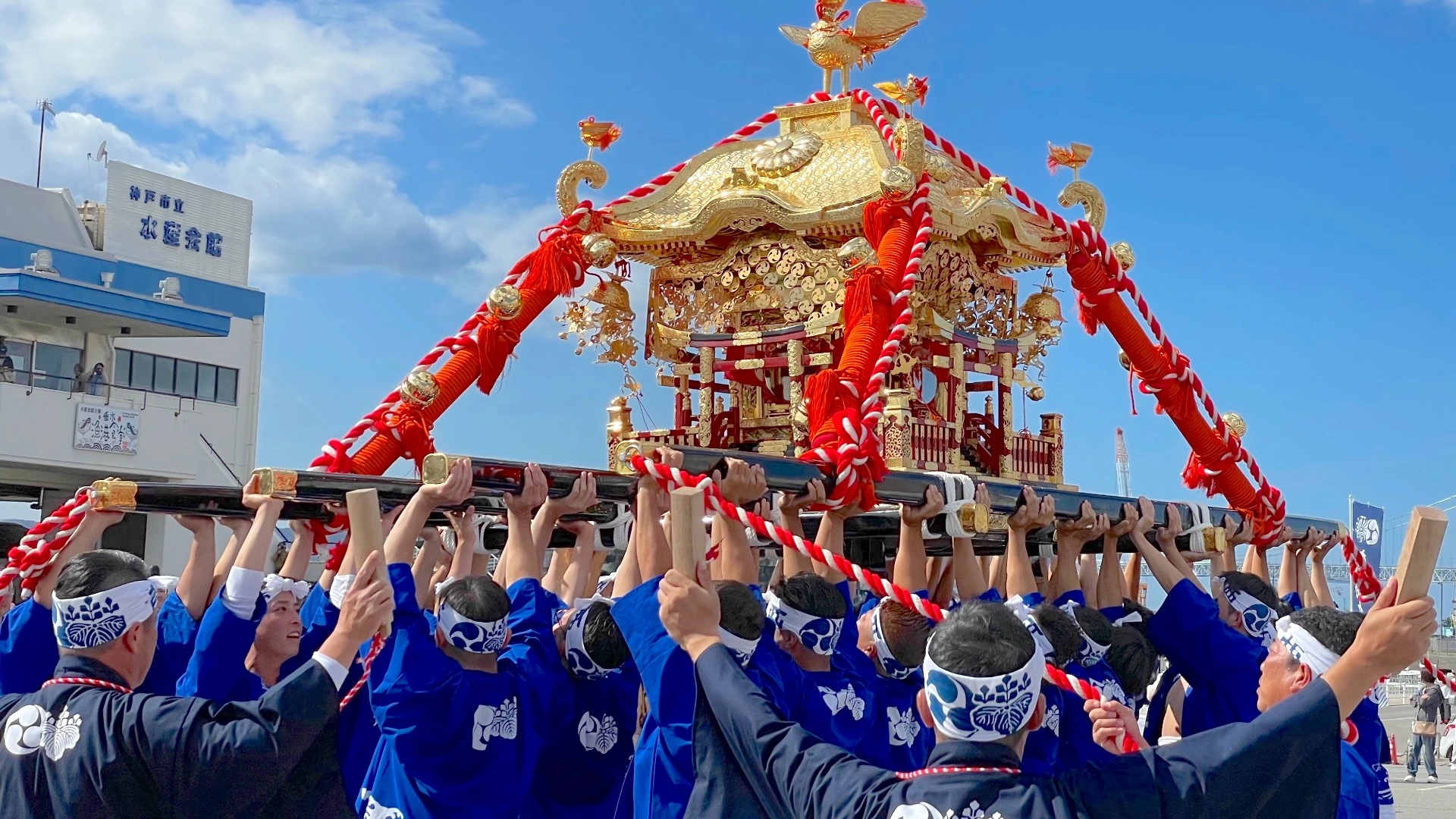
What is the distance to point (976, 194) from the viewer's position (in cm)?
962

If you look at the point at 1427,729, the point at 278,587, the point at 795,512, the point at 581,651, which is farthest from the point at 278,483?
the point at 1427,729

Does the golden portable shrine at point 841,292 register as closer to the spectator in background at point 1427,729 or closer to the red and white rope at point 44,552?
the red and white rope at point 44,552

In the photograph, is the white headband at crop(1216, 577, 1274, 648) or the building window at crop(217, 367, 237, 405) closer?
the white headband at crop(1216, 577, 1274, 648)

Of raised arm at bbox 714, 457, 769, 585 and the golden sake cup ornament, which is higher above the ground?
the golden sake cup ornament

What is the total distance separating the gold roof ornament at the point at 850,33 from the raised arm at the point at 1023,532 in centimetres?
473

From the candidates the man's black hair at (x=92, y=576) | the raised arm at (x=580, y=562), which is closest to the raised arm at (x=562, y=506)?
the raised arm at (x=580, y=562)

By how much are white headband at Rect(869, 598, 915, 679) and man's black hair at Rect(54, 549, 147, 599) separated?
86.2 inches

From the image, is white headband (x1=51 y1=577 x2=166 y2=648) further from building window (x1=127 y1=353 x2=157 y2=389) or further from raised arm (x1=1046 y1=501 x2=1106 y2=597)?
building window (x1=127 y1=353 x2=157 y2=389)

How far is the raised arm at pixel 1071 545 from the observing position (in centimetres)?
508

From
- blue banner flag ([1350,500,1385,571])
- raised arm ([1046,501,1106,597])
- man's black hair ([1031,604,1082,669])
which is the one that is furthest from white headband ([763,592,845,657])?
blue banner flag ([1350,500,1385,571])

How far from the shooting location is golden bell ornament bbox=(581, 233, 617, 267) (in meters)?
7.61

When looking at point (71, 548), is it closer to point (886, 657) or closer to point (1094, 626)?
point (886, 657)

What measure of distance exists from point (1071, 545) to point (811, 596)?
179 centimetres

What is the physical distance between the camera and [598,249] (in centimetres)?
761
